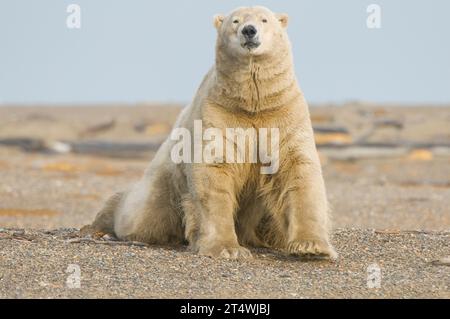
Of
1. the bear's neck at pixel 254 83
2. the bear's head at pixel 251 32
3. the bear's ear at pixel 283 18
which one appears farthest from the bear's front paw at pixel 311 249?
the bear's ear at pixel 283 18

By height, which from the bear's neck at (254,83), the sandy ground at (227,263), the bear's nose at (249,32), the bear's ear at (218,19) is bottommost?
the sandy ground at (227,263)

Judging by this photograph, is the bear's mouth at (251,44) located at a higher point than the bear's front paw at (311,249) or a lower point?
higher

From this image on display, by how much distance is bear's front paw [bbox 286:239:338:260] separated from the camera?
7.21m

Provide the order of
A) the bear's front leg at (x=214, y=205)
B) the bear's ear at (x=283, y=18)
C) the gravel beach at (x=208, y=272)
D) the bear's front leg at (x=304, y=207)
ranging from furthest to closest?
the bear's ear at (x=283, y=18) < the bear's front leg at (x=214, y=205) < the bear's front leg at (x=304, y=207) < the gravel beach at (x=208, y=272)

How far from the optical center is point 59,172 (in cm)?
2305

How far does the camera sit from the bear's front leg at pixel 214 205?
24.5 ft

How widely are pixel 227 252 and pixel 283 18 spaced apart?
2.07 metres

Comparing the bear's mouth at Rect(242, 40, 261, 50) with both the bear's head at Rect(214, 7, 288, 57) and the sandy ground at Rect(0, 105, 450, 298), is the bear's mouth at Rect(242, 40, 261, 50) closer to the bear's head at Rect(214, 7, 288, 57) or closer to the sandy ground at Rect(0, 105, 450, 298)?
the bear's head at Rect(214, 7, 288, 57)

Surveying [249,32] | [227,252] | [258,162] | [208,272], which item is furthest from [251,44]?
[208,272]

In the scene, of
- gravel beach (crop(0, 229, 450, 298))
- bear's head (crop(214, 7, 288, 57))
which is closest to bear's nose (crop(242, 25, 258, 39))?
bear's head (crop(214, 7, 288, 57))

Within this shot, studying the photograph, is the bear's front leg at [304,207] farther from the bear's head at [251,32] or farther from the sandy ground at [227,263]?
the bear's head at [251,32]

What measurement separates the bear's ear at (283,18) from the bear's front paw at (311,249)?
1.89 m
